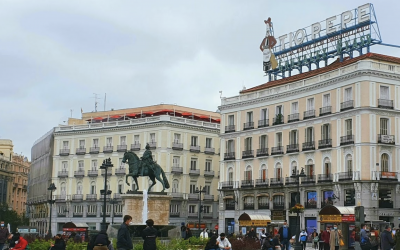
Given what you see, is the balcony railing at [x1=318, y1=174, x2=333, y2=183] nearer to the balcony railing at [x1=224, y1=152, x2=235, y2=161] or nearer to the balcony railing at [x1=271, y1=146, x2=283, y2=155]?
the balcony railing at [x1=271, y1=146, x2=283, y2=155]

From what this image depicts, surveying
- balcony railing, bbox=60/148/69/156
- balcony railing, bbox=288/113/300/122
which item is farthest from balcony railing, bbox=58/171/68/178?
balcony railing, bbox=288/113/300/122

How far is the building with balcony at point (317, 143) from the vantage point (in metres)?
58.0

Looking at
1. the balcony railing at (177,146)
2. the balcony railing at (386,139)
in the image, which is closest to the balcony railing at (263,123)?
the balcony railing at (386,139)

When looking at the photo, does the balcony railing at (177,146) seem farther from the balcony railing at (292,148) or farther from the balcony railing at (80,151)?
the balcony railing at (292,148)

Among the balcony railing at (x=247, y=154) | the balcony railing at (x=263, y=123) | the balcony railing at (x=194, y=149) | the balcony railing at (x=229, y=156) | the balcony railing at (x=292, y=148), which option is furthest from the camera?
the balcony railing at (x=194, y=149)

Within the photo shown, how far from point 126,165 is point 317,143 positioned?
30.2m

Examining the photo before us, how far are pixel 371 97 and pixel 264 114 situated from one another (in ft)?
48.9

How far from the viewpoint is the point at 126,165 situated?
3354 inches

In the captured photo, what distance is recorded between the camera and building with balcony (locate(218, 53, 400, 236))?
5800 centimetres

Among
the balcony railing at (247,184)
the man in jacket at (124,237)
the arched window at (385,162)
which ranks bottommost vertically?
the man in jacket at (124,237)

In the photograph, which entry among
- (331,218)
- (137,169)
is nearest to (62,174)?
(331,218)

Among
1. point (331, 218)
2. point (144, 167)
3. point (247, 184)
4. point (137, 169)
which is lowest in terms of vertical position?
point (331, 218)

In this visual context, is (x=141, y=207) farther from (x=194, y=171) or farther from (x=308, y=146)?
(x=194, y=171)

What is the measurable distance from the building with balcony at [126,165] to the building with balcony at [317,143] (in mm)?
10502
